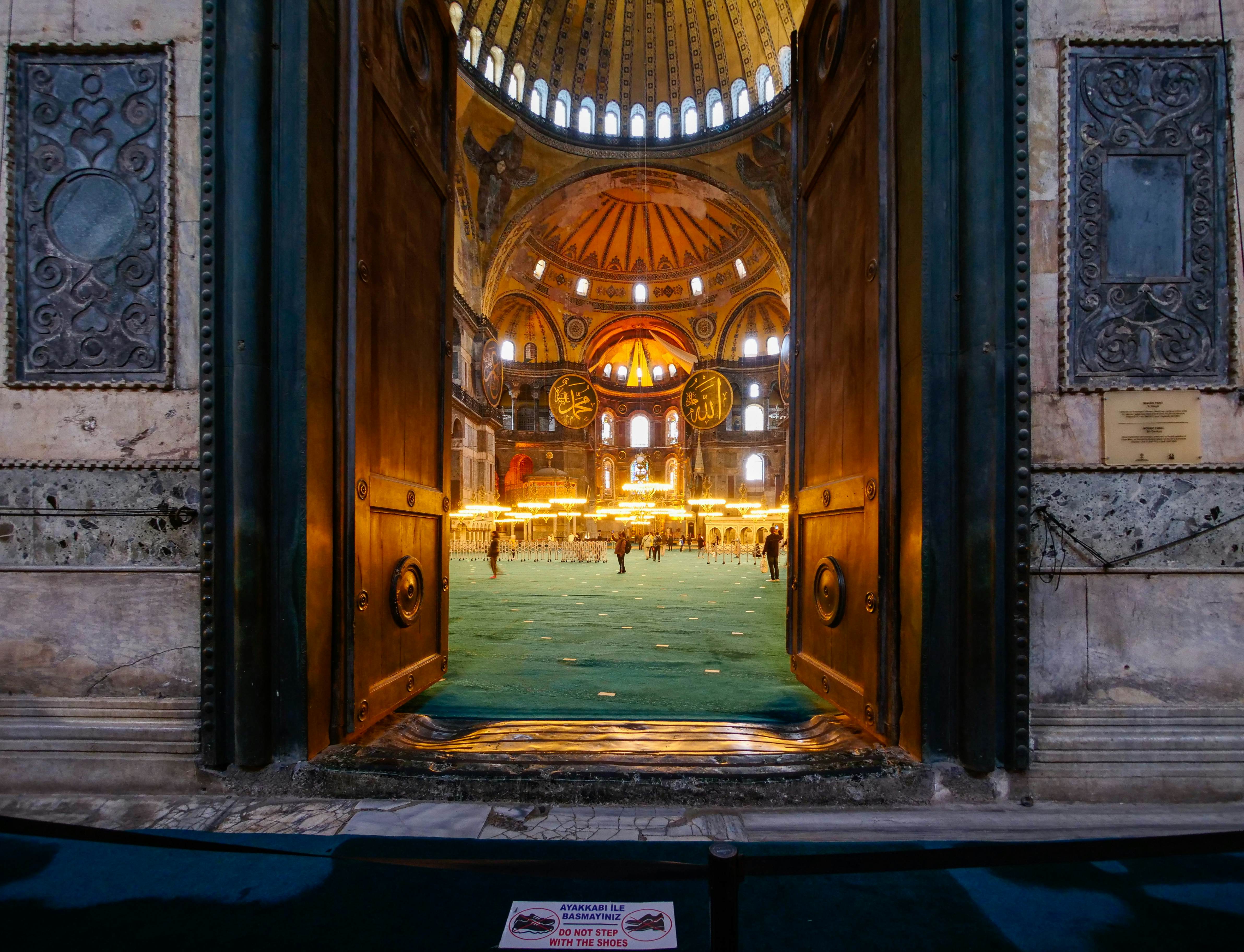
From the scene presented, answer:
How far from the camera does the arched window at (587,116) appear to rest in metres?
26.1

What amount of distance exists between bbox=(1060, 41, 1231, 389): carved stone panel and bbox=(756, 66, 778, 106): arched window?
25.1 metres

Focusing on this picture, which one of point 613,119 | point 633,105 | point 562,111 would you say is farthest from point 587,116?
point 633,105

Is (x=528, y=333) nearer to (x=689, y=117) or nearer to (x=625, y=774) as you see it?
(x=689, y=117)

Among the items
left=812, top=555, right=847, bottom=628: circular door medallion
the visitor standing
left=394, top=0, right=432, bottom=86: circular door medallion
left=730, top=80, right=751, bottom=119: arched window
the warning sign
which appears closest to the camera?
the warning sign

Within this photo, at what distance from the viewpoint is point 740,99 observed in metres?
25.1

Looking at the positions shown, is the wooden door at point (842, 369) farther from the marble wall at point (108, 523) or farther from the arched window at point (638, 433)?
the arched window at point (638, 433)

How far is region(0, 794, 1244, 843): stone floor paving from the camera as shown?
2.20 metres

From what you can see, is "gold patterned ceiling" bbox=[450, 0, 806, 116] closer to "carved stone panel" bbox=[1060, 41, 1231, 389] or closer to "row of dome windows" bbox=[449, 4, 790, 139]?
"row of dome windows" bbox=[449, 4, 790, 139]

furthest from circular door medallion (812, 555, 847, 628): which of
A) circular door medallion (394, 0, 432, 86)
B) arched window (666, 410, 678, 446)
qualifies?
arched window (666, 410, 678, 446)

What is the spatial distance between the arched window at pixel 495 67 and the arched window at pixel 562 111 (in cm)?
288

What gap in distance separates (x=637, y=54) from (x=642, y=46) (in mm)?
332

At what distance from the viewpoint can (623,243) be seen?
3503 cm

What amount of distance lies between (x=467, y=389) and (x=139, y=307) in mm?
24112

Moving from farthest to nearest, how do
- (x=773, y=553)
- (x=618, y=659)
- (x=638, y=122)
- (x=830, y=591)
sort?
(x=638, y=122) < (x=773, y=553) < (x=618, y=659) < (x=830, y=591)
